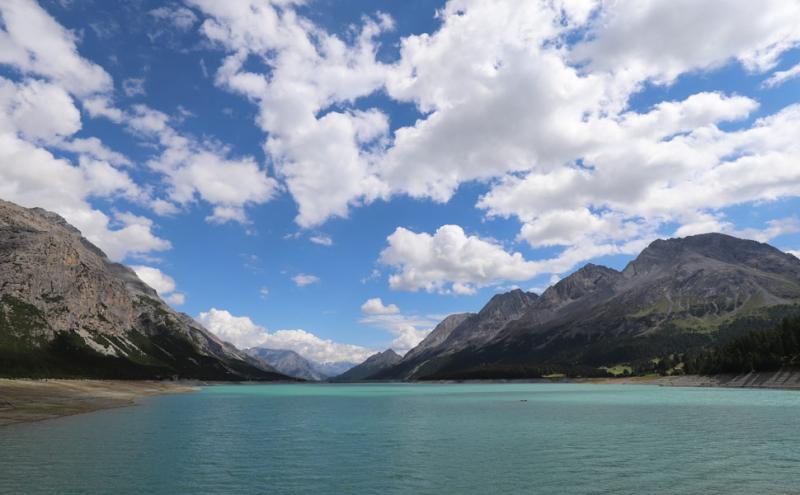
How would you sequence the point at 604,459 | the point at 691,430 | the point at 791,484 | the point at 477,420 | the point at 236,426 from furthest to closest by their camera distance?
1. the point at 477,420
2. the point at 236,426
3. the point at 691,430
4. the point at 604,459
5. the point at 791,484

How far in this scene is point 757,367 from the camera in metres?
166

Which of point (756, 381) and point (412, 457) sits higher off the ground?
point (756, 381)

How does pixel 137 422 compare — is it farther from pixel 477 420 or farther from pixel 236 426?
pixel 477 420

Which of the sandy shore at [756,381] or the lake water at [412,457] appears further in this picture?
the sandy shore at [756,381]

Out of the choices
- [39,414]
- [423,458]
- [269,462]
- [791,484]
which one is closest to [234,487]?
[269,462]

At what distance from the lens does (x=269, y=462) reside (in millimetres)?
44469

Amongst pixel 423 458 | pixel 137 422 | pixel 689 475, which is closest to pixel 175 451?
pixel 423 458

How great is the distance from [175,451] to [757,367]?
7137 inches

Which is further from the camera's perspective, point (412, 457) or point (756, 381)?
point (756, 381)

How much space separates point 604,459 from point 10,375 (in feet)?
665

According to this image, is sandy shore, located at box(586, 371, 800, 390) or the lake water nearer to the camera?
the lake water

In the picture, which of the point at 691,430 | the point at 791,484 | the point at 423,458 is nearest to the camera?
the point at 791,484

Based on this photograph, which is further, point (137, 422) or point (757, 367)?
point (757, 367)

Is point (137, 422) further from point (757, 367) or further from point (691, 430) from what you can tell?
point (757, 367)
